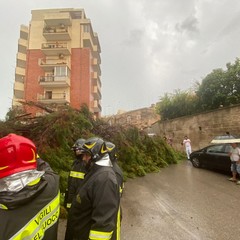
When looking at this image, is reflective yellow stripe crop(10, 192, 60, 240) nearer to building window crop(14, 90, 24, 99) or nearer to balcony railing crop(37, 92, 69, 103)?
balcony railing crop(37, 92, 69, 103)

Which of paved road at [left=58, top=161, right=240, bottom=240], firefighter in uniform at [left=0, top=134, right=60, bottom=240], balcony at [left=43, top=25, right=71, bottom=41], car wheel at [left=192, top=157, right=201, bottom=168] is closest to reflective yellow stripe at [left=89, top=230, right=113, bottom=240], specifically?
firefighter in uniform at [left=0, top=134, right=60, bottom=240]

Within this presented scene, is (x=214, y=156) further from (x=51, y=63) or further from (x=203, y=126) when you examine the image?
(x=51, y=63)

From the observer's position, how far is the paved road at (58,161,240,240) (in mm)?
4241

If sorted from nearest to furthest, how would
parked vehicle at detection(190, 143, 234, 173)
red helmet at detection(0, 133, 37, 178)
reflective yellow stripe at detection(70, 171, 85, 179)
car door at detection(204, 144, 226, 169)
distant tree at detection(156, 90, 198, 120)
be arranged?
red helmet at detection(0, 133, 37, 178), reflective yellow stripe at detection(70, 171, 85, 179), parked vehicle at detection(190, 143, 234, 173), car door at detection(204, 144, 226, 169), distant tree at detection(156, 90, 198, 120)

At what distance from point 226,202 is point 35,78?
28722mm

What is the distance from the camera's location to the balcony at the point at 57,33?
29125 mm

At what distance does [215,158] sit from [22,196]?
9939 mm

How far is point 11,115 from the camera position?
25.3 ft

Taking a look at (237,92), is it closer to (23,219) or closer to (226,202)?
(226,202)

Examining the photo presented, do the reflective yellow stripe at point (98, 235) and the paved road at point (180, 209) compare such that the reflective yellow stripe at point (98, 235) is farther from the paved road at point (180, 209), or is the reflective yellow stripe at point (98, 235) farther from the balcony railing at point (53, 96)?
the balcony railing at point (53, 96)

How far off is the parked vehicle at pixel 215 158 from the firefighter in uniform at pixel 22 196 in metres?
9.10

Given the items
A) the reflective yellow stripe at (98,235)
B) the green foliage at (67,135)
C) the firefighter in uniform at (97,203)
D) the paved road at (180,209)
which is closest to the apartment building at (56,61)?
the green foliage at (67,135)

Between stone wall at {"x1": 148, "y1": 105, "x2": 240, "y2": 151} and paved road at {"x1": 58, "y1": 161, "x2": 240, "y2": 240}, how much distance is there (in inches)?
222

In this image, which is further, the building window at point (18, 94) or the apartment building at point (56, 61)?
the building window at point (18, 94)
